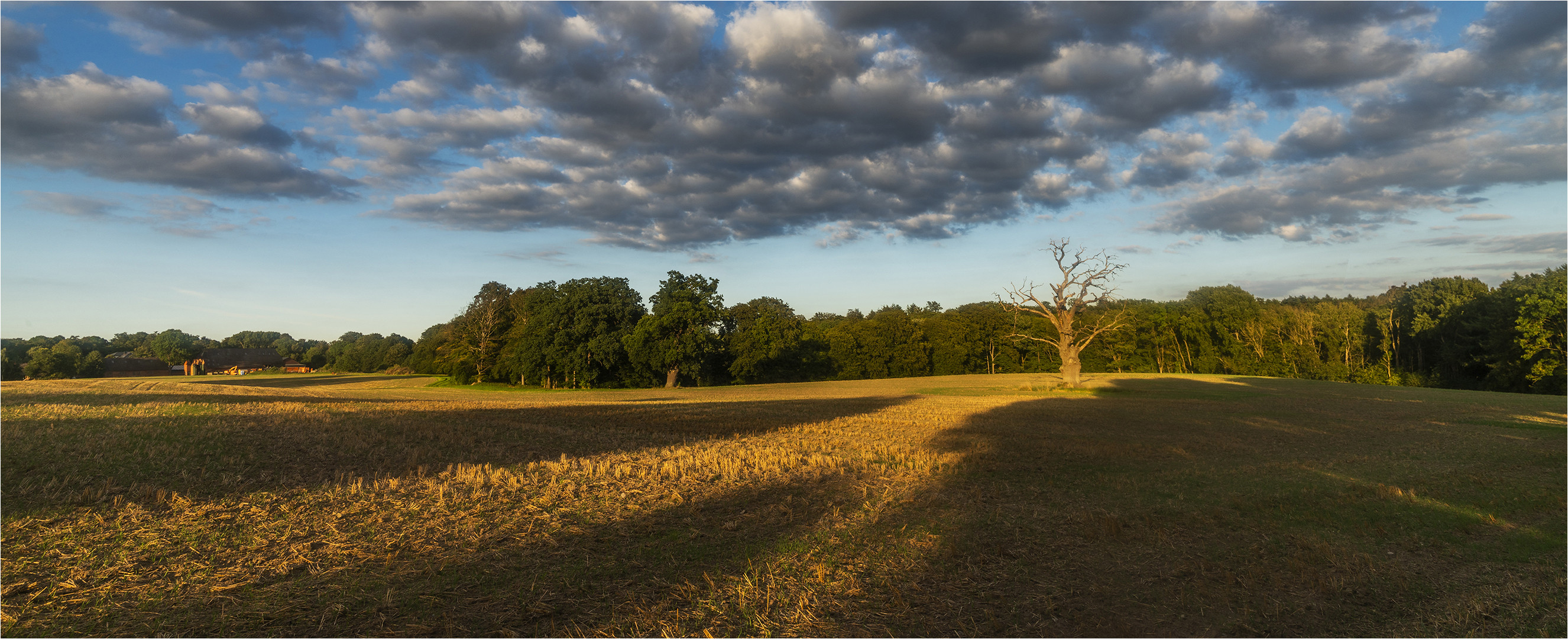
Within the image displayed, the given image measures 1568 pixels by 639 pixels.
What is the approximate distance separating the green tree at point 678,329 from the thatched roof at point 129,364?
8441cm

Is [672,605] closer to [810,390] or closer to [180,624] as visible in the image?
[180,624]

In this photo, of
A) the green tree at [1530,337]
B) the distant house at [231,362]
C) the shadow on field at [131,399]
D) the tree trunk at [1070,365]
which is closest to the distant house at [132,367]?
the distant house at [231,362]

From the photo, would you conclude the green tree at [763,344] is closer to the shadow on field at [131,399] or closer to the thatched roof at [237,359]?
the shadow on field at [131,399]

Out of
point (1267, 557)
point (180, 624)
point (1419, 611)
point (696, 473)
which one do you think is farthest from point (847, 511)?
point (180, 624)

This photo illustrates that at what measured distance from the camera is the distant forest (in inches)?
2475

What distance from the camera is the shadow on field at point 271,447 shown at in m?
8.72

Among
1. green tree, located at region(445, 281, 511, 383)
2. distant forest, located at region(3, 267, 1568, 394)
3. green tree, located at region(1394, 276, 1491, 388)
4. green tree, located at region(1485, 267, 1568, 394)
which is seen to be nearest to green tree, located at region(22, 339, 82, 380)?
distant forest, located at region(3, 267, 1568, 394)

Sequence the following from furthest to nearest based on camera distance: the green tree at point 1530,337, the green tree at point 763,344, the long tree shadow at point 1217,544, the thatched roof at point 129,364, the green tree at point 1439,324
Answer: the thatched roof at point 129,364 → the green tree at point 763,344 → the green tree at point 1439,324 → the green tree at point 1530,337 → the long tree shadow at point 1217,544

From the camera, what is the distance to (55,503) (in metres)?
7.47

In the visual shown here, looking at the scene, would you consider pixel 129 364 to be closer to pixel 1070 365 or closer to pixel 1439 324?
pixel 1070 365

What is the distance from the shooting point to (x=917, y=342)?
99.7 meters

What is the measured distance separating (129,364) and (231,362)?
79.8 ft

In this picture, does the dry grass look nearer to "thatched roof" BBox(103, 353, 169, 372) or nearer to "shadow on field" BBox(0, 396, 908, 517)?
"shadow on field" BBox(0, 396, 908, 517)

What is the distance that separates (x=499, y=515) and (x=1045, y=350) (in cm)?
10634
